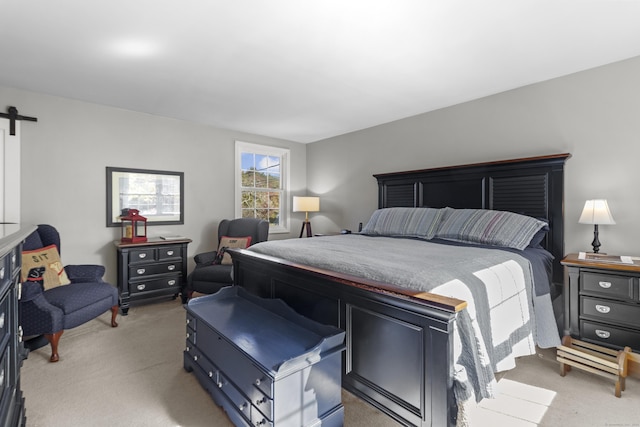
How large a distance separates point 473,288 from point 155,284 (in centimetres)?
339

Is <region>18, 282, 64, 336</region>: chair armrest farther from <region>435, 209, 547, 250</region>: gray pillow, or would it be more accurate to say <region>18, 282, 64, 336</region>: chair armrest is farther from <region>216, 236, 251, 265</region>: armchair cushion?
<region>435, 209, 547, 250</region>: gray pillow

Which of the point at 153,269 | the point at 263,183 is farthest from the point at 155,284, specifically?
the point at 263,183

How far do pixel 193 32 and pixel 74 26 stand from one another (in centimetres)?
76

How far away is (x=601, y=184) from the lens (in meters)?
2.64

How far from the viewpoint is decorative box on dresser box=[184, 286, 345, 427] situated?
1.43m

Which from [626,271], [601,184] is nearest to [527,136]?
[601,184]

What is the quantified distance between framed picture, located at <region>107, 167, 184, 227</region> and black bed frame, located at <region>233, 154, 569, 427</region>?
6.24 feet

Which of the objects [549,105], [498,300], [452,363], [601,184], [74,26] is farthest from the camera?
[549,105]

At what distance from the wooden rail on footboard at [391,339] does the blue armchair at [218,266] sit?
1.69 metres

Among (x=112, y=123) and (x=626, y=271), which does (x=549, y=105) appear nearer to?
(x=626, y=271)

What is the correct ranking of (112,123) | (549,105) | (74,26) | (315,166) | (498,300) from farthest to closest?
(315,166), (112,123), (549,105), (74,26), (498,300)

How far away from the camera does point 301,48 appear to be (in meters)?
2.34

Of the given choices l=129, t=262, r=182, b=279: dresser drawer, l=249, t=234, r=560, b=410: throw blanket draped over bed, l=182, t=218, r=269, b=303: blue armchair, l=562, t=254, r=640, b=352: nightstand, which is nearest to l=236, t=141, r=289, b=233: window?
l=182, t=218, r=269, b=303: blue armchair

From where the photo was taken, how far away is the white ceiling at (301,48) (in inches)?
74.8
